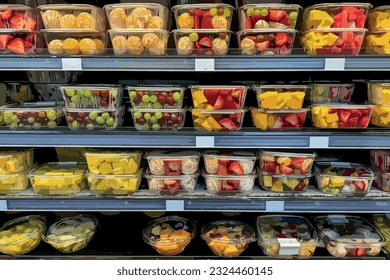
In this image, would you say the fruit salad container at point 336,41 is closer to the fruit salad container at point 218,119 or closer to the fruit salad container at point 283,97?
the fruit salad container at point 283,97

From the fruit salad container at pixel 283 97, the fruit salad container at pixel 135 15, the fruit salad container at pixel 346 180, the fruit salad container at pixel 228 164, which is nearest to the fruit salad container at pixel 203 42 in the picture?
the fruit salad container at pixel 135 15

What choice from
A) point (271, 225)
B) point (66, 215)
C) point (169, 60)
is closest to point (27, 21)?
point (169, 60)

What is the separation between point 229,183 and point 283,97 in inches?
24.8

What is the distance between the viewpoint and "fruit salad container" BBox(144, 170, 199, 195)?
2160 millimetres

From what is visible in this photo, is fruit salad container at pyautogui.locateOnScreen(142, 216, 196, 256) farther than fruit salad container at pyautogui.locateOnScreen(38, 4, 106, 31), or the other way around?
fruit salad container at pyautogui.locateOnScreen(142, 216, 196, 256)

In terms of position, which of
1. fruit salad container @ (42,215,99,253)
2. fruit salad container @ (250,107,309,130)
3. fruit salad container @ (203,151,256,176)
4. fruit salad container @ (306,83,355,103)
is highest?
fruit salad container @ (306,83,355,103)

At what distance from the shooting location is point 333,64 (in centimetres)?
188

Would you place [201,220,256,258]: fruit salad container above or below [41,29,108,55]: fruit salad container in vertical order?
below

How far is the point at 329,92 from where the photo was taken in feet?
7.23

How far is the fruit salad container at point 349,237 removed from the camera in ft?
7.09

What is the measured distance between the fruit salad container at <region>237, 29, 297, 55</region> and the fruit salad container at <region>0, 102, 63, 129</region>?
1.25 metres

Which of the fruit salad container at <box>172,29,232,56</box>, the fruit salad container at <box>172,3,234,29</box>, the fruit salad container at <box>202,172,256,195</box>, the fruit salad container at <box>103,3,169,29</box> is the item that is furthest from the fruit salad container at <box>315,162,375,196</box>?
the fruit salad container at <box>103,3,169,29</box>

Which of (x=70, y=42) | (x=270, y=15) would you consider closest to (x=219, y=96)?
(x=270, y=15)

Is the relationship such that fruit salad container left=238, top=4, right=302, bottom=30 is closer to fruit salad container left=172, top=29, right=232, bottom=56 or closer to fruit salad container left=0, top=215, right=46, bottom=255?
→ fruit salad container left=172, top=29, right=232, bottom=56
